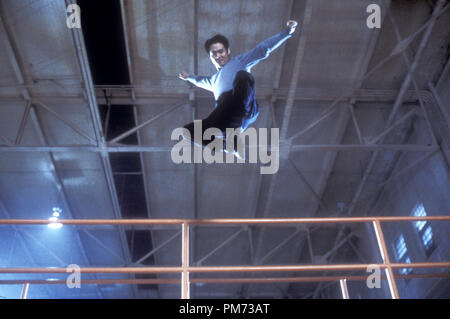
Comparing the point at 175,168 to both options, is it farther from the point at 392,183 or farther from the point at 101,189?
the point at 392,183

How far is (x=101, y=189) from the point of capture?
1058 centimetres

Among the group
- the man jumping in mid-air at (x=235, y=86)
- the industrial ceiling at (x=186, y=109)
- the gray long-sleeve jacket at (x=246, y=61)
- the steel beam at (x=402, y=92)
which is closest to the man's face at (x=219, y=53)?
the man jumping in mid-air at (x=235, y=86)

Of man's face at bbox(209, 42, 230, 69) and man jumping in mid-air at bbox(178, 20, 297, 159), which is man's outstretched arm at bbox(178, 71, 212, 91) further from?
man's face at bbox(209, 42, 230, 69)

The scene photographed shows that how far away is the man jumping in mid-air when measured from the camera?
419cm

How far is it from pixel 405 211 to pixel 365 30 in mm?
4557

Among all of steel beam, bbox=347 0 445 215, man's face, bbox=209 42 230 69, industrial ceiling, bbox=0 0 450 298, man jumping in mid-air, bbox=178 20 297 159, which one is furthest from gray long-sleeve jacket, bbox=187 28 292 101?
steel beam, bbox=347 0 445 215

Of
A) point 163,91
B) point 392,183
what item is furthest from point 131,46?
point 392,183

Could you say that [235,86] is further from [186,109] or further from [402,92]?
[402,92]

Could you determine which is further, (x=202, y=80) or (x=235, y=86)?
(x=202, y=80)

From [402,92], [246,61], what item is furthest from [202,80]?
[402,92]

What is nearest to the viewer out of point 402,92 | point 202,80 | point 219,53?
point 219,53

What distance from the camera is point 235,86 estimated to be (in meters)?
4.25

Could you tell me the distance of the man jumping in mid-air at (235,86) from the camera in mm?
4188
